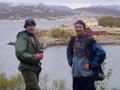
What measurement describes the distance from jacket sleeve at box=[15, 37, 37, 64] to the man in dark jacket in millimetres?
434

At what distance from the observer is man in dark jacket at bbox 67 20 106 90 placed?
4.65 metres

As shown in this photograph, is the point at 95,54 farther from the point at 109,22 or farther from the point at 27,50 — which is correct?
the point at 109,22

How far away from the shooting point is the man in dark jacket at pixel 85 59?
183 inches

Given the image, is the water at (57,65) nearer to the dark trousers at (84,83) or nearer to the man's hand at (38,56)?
the dark trousers at (84,83)

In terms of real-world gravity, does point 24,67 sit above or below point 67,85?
above

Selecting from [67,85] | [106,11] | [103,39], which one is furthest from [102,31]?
[106,11]

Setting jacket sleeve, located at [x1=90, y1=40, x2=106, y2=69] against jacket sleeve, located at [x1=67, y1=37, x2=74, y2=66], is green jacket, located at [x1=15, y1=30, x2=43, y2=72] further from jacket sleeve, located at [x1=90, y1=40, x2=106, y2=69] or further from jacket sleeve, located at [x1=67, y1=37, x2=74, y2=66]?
jacket sleeve, located at [x1=90, y1=40, x2=106, y2=69]

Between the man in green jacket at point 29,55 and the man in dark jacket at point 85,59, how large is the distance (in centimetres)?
37

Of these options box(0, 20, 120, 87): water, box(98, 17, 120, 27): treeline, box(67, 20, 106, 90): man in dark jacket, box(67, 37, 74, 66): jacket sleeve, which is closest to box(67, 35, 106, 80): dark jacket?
box(67, 20, 106, 90): man in dark jacket

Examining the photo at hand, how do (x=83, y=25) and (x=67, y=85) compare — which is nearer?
(x=83, y=25)

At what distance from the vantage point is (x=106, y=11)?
19750cm

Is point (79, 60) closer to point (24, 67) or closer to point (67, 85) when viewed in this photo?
point (24, 67)

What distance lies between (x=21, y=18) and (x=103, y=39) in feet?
257

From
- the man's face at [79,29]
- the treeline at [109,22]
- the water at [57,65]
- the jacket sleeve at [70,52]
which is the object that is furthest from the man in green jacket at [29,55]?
the treeline at [109,22]
